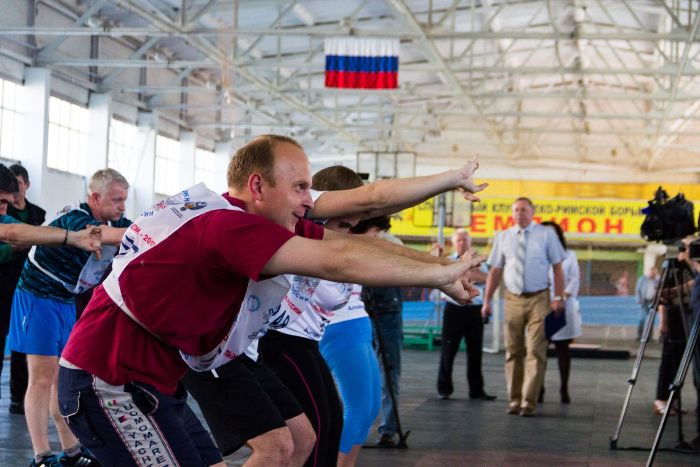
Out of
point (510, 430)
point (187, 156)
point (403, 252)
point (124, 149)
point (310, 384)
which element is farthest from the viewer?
point (187, 156)

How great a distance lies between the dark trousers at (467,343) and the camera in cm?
1134

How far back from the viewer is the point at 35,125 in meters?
20.7

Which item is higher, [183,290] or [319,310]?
[183,290]

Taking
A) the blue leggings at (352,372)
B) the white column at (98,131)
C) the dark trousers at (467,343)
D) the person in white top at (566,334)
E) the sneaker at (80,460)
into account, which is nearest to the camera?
the blue leggings at (352,372)

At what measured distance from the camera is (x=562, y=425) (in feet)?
30.8

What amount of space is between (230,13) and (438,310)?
7561 mm

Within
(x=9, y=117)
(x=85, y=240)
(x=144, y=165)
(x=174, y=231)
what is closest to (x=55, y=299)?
(x=85, y=240)

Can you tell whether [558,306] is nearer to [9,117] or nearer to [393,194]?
[393,194]

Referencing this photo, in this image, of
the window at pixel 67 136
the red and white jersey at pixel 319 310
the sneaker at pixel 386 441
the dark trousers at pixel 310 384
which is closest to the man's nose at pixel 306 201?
the red and white jersey at pixel 319 310

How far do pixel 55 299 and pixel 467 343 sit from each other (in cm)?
603

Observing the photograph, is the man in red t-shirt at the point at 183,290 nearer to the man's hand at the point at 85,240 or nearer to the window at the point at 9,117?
the man's hand at the point at 85,240

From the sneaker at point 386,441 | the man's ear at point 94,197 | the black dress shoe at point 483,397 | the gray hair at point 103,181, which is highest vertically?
the gray hair at point 103,181

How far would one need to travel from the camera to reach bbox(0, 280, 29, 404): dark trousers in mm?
8578

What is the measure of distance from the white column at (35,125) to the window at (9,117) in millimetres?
126
